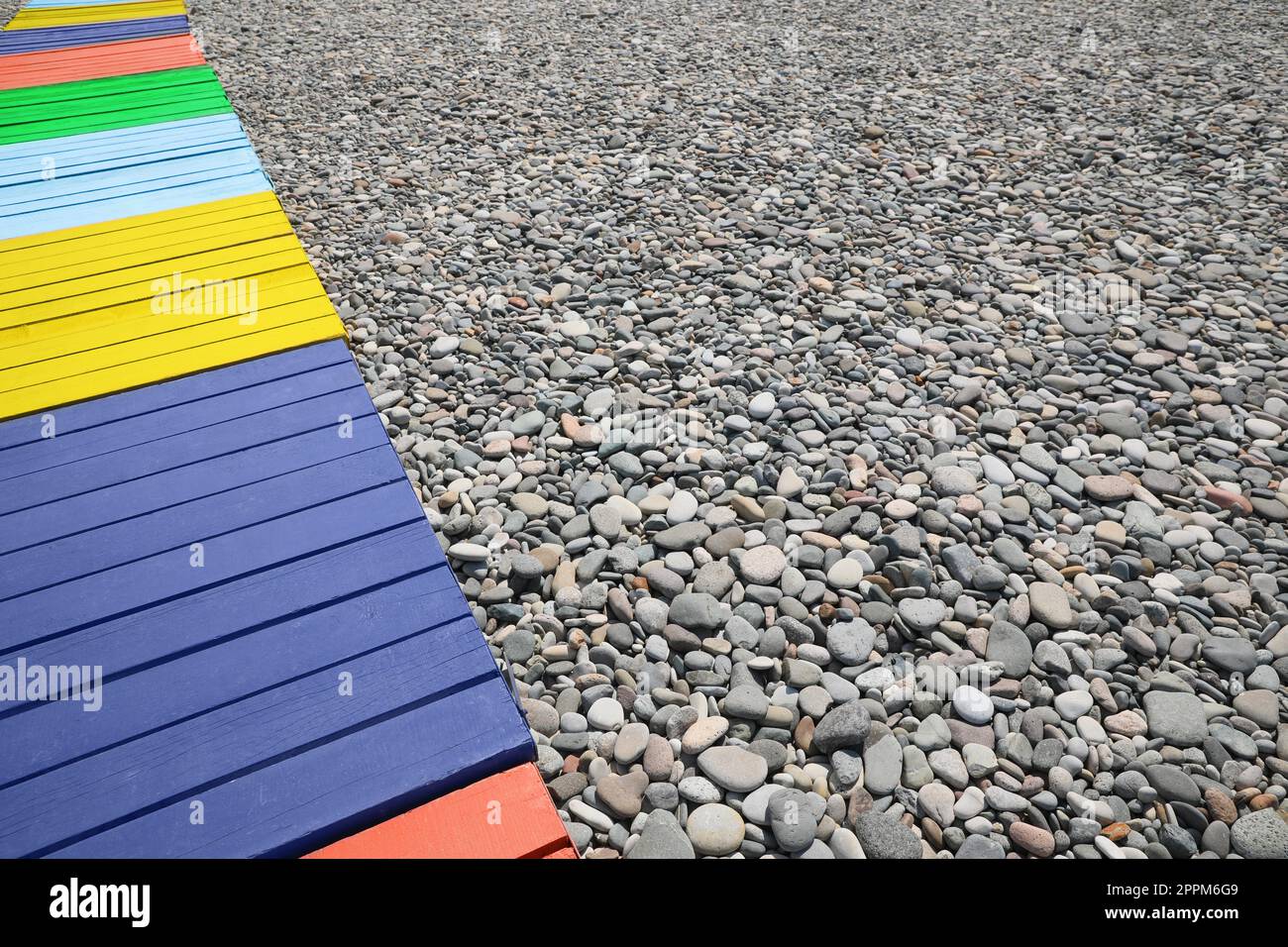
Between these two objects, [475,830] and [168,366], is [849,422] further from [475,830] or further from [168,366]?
[168,366]

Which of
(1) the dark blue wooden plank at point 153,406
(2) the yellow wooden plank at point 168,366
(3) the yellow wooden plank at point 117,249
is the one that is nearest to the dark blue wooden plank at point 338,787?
(1) the dark blue wooden plank at point 153,406

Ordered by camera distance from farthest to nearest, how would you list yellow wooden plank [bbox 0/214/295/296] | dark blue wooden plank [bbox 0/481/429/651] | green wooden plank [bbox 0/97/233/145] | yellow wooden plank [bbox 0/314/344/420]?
green wooden plank [bbox 0/97/233/145]
yellow wooden plank [bbox 0/214/295/296]
yellow wooden plank [bbox 0/314/344/420]
dark blue wooden plank [bbox 0/481/429/651]

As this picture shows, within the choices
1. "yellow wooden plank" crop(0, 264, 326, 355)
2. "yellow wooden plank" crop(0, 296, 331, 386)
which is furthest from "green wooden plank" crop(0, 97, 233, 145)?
"yellow wooden plank" crop(0, 296, 331, 386)

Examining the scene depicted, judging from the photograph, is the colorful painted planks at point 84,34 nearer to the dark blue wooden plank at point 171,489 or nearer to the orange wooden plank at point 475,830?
the dark blue wooden plank at point 171,489

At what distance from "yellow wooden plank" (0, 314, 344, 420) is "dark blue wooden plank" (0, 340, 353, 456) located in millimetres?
43

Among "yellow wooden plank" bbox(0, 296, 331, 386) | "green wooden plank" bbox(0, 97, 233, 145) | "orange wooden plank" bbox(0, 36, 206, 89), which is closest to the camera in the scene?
"yellow wooden plank" bbox(0, 296, 331, 386)

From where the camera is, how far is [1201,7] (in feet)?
26.2

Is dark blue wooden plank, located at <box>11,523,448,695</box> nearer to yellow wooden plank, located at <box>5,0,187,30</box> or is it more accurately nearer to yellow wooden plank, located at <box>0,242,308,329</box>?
yellow wooden plank, located at <box>0,242,308,329</box>

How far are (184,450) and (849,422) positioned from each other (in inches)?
97.5

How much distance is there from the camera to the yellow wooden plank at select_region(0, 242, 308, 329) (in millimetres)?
3637

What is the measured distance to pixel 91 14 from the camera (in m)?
8.02

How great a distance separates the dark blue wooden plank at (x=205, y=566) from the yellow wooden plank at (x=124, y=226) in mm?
2480

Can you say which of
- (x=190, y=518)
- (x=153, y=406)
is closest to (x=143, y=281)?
(x=153, y=406)
